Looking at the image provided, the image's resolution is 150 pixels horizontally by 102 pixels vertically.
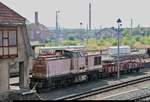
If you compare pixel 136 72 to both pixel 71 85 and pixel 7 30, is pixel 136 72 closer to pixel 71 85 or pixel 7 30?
pixel 71 85

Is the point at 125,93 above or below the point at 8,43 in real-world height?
below

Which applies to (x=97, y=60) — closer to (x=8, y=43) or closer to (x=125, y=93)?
(x=125, y=93)

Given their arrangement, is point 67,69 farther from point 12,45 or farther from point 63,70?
point 12,45

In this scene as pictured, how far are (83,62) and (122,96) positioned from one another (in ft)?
27.8

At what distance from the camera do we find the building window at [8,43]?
24422mm

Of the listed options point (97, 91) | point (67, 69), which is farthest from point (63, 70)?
point (97, 91)

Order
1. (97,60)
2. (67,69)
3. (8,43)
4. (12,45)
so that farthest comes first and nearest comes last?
(97,60), (67,69), (12,45), (8,43)

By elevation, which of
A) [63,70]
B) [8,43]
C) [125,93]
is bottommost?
[125,93]

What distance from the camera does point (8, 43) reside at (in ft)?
81.5

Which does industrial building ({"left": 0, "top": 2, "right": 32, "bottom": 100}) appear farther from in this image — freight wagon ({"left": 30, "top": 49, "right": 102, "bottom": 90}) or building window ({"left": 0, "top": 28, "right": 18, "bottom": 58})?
freight wagon ({"left": 30, "top": 49, "right": 102, "bottom": 90})

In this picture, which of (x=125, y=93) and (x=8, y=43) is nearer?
(x=8, y=43)

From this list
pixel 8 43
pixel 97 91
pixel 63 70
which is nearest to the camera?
pixel 8 43

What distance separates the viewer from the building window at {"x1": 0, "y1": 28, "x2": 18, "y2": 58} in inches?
961

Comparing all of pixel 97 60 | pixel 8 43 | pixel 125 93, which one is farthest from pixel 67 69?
pixel 8 43
